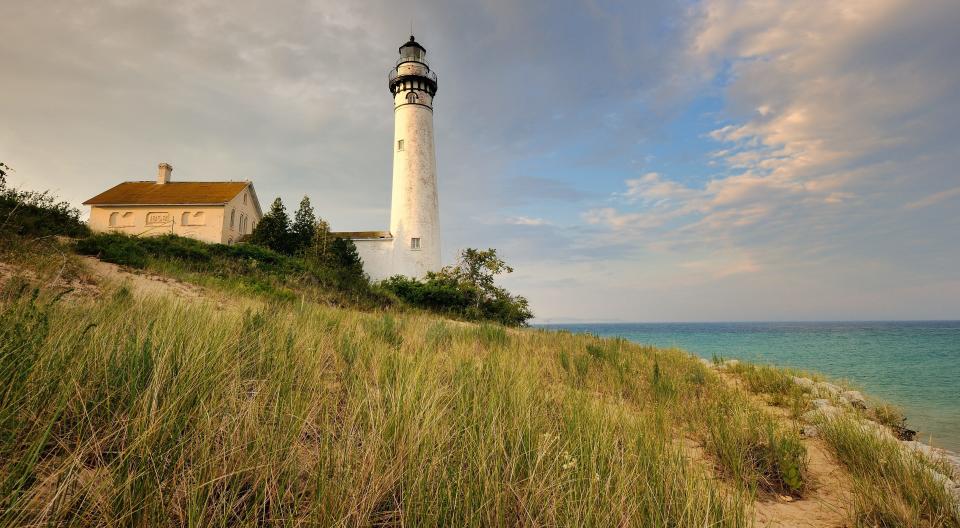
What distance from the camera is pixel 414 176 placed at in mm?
26266

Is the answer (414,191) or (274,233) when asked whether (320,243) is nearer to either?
(274,233)

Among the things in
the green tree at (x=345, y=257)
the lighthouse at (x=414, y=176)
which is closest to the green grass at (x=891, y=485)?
the green tree at (x=345, y=257)

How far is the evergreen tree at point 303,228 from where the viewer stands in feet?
86.1

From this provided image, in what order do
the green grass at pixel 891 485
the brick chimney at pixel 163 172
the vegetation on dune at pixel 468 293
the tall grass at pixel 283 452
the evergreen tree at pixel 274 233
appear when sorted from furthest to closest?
1. the brick chimney at pixel 163 172
2. the evergreen tree at pixel 274 233
3. the vegetation on dune at pixel 468 293
4. the green grass at pixel 891 485
5. the tall grass at pixel 283 452

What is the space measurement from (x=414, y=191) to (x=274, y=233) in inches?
373

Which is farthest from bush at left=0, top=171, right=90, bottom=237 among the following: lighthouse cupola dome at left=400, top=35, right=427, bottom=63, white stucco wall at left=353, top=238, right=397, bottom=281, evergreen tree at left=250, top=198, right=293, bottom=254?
lighthouse cupola dome at left=400, top=35, right=427, bottom=63

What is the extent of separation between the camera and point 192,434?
2.03 meters

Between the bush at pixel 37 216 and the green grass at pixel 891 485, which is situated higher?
the bush at pixel 37 216

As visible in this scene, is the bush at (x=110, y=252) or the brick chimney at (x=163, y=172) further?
the brick chimney at (x=163, y=172)

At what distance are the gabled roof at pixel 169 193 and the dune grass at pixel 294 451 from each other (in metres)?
29.0

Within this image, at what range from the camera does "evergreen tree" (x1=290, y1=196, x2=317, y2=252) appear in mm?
26234

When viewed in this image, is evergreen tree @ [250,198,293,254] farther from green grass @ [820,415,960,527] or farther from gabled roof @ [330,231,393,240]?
green grass @ [820,415,960,527]

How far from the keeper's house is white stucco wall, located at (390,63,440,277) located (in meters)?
11.8

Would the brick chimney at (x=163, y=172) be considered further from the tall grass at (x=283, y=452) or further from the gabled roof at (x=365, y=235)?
the tall grass at (x=283, y=452)
